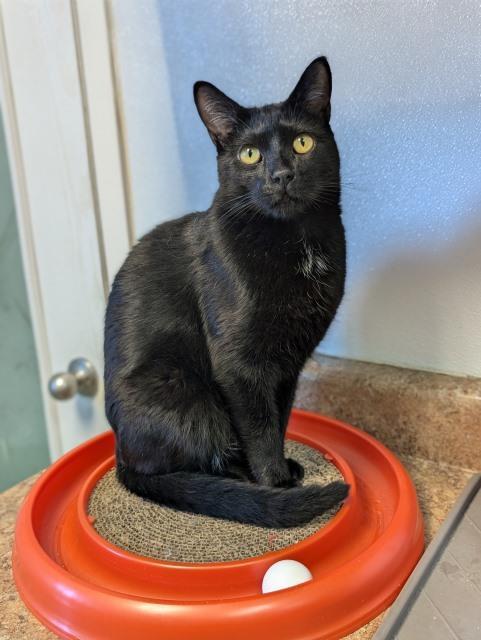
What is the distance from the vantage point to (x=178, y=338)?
0.82 meters

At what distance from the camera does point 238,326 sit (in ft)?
2.48

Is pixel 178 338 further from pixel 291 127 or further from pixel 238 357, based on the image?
pixel 291 127

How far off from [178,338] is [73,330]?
67 cm

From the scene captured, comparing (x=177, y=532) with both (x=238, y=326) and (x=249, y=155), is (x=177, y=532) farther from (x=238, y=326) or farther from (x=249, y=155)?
(x=249, y=155)

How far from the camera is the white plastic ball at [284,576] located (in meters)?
0.62

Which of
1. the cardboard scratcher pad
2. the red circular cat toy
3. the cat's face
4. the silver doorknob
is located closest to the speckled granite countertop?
the red circular cat toy

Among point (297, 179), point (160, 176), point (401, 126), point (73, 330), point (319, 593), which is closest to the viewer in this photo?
point (319, 593)

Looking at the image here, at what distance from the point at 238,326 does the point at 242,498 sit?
226mm

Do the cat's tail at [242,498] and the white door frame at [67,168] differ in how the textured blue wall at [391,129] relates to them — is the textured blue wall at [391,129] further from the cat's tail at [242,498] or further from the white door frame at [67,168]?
the cat's tail at [242,498]

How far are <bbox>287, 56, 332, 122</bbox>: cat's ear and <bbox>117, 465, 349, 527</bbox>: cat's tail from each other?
1.71ft

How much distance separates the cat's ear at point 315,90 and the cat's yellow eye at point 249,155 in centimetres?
9

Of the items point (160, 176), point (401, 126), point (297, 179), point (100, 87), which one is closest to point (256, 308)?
point (297, 179)

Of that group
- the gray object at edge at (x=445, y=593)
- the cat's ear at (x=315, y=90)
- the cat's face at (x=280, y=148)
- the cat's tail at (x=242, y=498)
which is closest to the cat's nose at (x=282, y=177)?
the cat's face at (x=280, y=148)

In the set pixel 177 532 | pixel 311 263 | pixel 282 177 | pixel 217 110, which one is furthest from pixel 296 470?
pixel 217 110
